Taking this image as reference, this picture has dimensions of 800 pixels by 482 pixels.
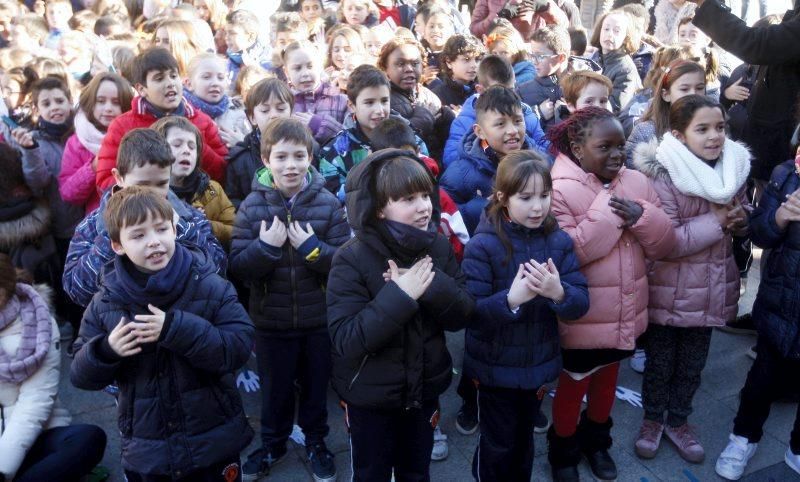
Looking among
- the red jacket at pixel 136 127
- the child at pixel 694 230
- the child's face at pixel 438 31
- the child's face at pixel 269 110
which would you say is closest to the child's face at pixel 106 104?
the red jacket at pixel 136 127

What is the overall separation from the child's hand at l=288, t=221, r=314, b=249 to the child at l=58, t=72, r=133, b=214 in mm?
1536

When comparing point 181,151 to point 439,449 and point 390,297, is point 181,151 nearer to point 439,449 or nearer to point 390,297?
Answer: point 390,297

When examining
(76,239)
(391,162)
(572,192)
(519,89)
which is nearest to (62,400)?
(76,239)

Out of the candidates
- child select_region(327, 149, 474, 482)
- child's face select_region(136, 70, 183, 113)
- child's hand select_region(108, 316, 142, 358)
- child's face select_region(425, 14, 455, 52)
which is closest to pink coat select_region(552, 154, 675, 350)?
child select_region(327, 149, 474, 482)

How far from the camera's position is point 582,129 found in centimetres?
312

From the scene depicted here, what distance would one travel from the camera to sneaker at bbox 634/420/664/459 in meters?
3.44

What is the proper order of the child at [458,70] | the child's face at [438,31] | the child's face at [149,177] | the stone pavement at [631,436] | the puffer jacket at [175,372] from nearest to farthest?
the puffer jacket at [175,372] < the child's face at [149,177] < the stone pavement at [631,436] < the child at [458,70] < the child's face at [438,31]

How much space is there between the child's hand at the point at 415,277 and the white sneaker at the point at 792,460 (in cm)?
219

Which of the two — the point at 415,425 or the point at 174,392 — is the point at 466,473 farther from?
the point at 174,392

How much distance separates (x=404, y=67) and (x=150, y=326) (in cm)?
303

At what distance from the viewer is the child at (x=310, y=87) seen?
15.6ft

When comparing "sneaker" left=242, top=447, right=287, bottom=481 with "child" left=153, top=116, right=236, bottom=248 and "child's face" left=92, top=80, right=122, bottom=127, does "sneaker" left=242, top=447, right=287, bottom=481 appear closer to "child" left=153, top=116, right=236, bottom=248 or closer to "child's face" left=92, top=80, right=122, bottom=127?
"child" left=153, top=116, right=236, bottom=248

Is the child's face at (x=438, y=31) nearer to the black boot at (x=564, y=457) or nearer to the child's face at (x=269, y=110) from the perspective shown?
the child's face at (x=269, y=110)

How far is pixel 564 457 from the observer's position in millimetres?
3273
